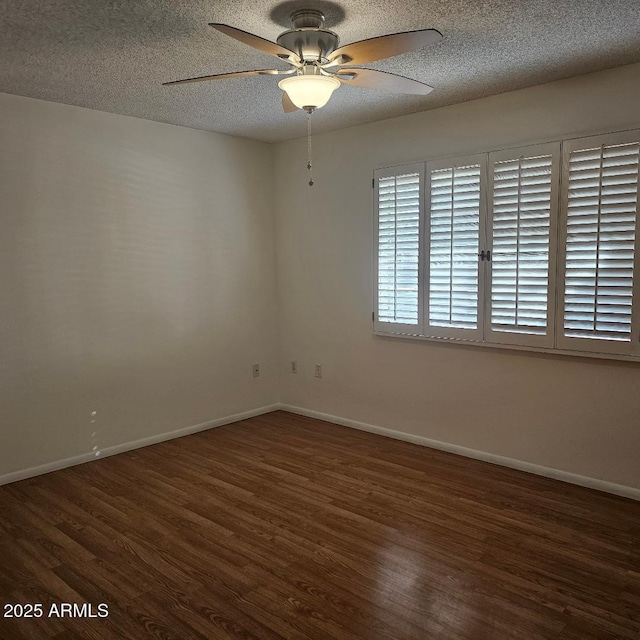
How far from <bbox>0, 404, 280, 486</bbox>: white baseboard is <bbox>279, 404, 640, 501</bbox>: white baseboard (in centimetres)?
50

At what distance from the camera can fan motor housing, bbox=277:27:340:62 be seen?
2.40m

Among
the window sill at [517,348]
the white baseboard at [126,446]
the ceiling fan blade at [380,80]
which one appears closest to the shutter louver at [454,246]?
the window sill at [517,348]

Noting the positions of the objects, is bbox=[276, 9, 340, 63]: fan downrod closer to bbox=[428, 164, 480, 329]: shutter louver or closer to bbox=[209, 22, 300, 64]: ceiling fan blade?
bbox=[209, 22, 300, 64]: ceiling fan blade

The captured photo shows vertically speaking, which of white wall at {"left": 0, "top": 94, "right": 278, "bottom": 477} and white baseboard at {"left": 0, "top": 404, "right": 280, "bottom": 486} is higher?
white wall at {"left": 0, "top": 94, "right": 278, "bottom": 477}

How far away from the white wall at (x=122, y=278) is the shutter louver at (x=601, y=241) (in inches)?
105

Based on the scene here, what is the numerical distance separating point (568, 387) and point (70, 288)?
328 centimetres

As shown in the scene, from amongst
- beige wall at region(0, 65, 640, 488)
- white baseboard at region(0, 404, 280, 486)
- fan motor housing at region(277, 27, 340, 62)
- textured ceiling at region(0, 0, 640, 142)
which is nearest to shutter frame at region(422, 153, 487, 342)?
beige wall at region(0, 65, 640, 488)

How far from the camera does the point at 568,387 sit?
3438 millimetres

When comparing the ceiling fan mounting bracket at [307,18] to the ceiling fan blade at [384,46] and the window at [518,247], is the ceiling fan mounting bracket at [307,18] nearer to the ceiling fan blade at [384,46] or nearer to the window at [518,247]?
the ceiling fan blade at [384,46]

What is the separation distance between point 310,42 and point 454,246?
184 cm

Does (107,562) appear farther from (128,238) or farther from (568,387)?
(568,387)

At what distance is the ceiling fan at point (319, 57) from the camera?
2.11 metres

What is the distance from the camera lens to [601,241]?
10.5ft

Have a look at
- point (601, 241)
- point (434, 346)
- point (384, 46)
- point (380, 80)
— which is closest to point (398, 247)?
point (434, 346)
